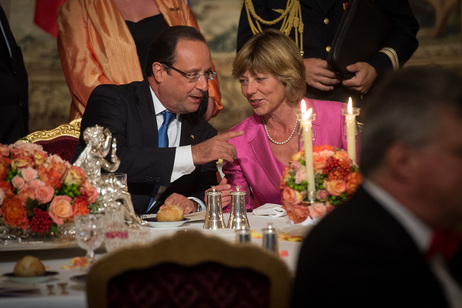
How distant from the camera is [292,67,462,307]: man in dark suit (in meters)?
0.99

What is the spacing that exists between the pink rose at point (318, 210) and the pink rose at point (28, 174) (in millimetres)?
936

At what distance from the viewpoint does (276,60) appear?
337 cm

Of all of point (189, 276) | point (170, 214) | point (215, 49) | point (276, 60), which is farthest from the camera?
point (215, 49)

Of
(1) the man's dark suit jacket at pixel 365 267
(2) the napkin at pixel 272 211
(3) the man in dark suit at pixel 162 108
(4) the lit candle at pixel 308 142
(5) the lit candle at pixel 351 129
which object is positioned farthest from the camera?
(3) the man in dark suit at pixel 162 108

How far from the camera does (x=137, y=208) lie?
318 cm

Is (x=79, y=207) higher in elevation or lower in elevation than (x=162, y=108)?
lower

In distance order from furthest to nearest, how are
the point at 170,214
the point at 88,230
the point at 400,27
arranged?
the point at 400,27 → the point at 170,214 → the point at 88,230

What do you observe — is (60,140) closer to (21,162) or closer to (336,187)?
(21,162)

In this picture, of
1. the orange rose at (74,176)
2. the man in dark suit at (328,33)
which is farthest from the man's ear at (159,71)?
the orange rose at (74,176)

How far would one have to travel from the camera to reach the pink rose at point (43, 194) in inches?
76.3

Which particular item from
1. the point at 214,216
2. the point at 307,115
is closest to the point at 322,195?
the point at 307,115

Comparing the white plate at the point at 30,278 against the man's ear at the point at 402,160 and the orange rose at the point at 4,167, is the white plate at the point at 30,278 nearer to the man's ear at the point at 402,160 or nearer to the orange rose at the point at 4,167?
the orange rose at the point at 4,167

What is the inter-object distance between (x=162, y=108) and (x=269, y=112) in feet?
1.96

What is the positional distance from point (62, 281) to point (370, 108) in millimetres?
877
